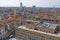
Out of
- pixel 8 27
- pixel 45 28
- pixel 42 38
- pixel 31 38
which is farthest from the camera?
pixel 8 27

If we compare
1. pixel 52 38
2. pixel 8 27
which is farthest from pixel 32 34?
pixel 8 27

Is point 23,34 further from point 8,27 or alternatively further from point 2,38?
point 8,27

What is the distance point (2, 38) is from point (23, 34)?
3094mm

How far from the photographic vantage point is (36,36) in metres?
9.23

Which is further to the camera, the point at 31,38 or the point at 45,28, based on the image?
the point at 45,28

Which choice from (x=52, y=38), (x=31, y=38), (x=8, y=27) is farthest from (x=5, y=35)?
(x=52, y=38)

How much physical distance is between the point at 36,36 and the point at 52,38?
1.60 meters

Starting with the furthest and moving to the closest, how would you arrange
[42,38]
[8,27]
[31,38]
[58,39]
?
[8,27]
[31,38]
[42,38]
[58,39]

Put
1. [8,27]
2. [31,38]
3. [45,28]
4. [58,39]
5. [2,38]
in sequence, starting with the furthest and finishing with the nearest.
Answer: [8,27] < [45,28] < [2,38] < [31,38] < [58,39]

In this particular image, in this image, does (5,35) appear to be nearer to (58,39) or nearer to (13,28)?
(13,28)

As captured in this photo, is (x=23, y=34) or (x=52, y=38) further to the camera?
(x=23, y=34)

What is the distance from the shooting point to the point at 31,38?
31.3 ft

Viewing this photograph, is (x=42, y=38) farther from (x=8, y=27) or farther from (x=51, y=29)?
(x=8, y=27)

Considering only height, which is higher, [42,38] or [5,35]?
[42,38]
